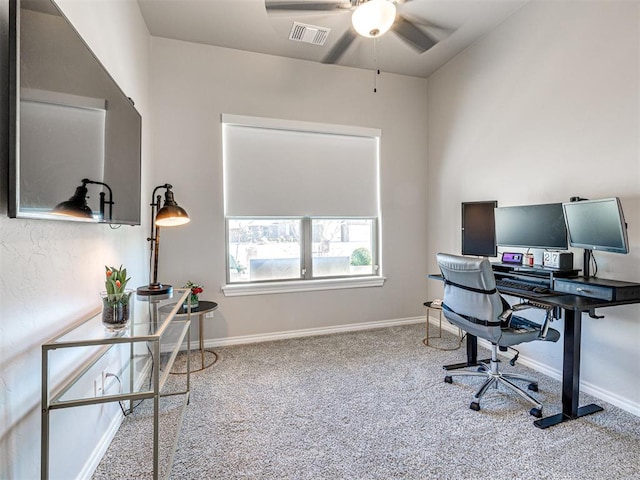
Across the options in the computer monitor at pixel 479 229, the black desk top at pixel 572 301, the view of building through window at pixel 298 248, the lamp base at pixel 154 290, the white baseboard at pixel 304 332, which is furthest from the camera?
the view of building through window at pixel 298 248

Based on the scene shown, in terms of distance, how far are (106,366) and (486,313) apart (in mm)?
2458

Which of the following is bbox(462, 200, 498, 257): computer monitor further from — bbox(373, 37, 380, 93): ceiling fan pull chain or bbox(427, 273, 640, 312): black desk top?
bbox(373, 37, 380, 93): ceiling fan pull chain

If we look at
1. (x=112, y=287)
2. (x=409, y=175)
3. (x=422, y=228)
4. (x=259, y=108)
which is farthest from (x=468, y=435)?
(x=259, y=108)

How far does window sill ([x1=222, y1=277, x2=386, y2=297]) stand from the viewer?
3502mm

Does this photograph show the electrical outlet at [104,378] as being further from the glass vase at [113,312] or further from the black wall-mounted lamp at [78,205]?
the black wall-mounted lamp at [78,205]

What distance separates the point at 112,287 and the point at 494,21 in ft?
12.8

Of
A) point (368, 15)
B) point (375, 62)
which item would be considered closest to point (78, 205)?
point (368, 15)

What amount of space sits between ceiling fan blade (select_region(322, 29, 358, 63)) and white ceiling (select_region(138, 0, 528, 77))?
0.10 meters

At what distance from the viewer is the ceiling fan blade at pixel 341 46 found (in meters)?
2.25

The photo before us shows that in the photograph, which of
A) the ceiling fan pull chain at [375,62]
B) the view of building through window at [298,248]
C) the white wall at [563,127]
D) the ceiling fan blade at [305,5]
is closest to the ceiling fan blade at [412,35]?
the ceiling fan blade at [305,5]

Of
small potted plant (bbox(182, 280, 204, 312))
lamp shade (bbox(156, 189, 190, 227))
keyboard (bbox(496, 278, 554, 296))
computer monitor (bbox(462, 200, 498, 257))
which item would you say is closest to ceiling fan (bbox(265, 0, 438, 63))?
lamp shade (bbox(156, 189, 190, 227))

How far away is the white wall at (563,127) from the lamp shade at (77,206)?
3253 millimetres

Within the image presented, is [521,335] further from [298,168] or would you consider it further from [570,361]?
[298,168]

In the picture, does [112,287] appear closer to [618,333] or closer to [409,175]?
[618,333]
